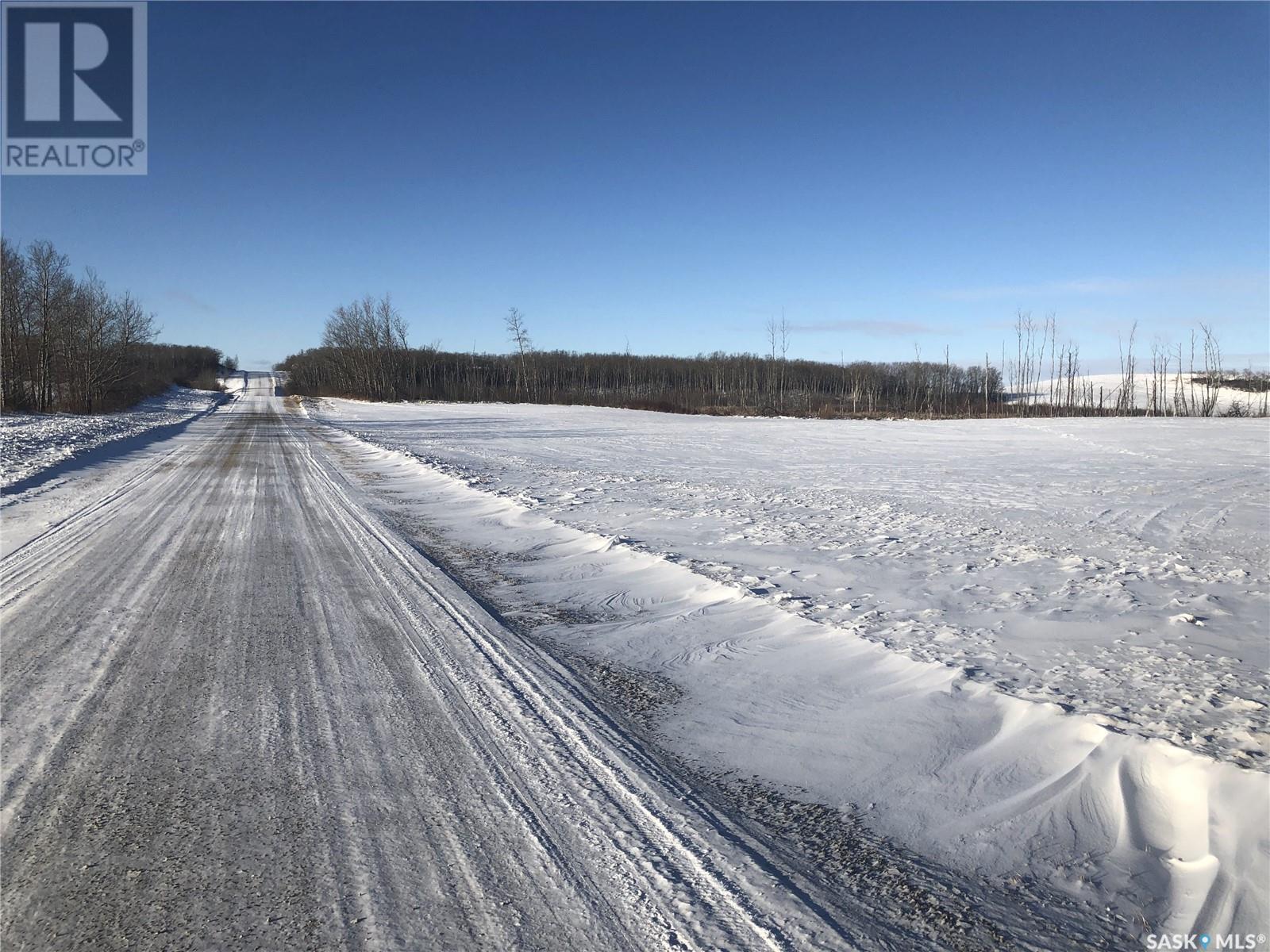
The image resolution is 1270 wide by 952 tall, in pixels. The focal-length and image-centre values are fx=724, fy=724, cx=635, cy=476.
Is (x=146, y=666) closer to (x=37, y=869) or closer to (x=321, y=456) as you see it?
(x=37, y=869)

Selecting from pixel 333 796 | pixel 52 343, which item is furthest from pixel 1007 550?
pixel 52 343

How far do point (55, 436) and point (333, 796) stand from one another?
2328 centimetres

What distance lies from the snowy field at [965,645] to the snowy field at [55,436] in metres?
7.46

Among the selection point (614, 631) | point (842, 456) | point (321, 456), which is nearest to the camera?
point (614, 631)

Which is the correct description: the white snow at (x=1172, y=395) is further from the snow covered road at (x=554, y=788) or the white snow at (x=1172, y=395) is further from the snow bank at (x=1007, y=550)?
the snow covered road at (x=554, y=788)

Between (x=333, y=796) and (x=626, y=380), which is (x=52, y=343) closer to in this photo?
(x=333, y=796)

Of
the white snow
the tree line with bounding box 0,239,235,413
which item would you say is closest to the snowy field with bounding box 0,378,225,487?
the tree line with bounding box 0,239,235,413

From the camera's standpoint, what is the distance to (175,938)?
2287mm

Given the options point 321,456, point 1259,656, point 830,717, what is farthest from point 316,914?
point 321,456

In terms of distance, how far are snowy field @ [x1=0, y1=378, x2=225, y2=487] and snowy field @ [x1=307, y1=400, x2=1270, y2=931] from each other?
24.5 feet

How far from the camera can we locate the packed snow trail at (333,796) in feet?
7.84

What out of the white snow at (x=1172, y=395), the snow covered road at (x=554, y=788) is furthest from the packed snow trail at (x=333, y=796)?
the white snow at (x=1172, y=395)

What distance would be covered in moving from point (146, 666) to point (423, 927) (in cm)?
312

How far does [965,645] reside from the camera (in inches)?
194
